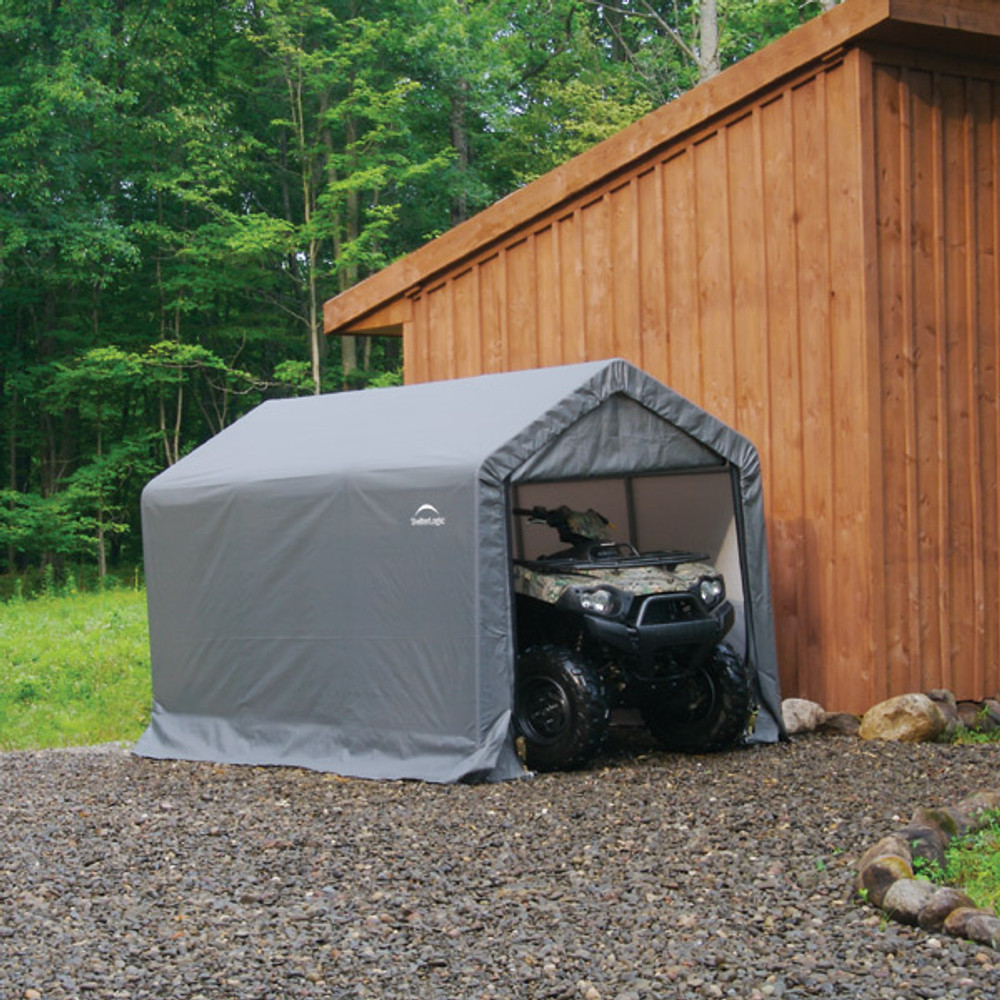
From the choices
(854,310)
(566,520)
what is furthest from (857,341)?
(566,520)

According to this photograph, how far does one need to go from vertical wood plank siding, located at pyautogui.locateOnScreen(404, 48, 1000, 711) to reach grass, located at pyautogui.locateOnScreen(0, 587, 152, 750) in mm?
4917

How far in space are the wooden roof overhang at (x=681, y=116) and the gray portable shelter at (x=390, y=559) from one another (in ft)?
7.11

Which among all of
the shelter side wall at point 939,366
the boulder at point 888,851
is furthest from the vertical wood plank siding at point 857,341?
the boulder at point 888,851

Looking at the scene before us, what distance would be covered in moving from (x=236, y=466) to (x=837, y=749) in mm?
3968

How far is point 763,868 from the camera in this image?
17.8ft

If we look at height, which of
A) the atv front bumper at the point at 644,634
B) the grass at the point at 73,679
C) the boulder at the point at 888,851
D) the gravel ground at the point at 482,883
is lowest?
the grass at the point at 73,679

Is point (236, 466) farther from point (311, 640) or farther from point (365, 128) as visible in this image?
point (365, 128)

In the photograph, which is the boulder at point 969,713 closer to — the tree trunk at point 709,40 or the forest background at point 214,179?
the tree trunk at point 709,40

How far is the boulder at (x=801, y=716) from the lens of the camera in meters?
8.69

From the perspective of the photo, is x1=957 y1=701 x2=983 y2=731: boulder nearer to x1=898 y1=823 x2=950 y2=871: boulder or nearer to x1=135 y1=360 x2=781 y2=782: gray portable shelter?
x1=135 y1=360 x2=781 y2=782: gray portable shelter

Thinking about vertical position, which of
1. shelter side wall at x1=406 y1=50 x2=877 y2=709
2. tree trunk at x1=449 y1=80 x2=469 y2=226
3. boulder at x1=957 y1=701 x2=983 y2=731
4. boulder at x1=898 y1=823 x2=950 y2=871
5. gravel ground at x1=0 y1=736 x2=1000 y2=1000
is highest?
tree trunk at x1=449 y1=80 x2=469 y2=226

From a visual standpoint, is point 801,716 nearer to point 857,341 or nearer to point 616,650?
point 616,650

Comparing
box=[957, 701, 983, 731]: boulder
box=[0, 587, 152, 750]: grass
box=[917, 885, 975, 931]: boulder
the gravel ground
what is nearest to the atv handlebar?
the gravel ground

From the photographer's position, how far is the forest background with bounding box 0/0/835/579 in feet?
76.1
